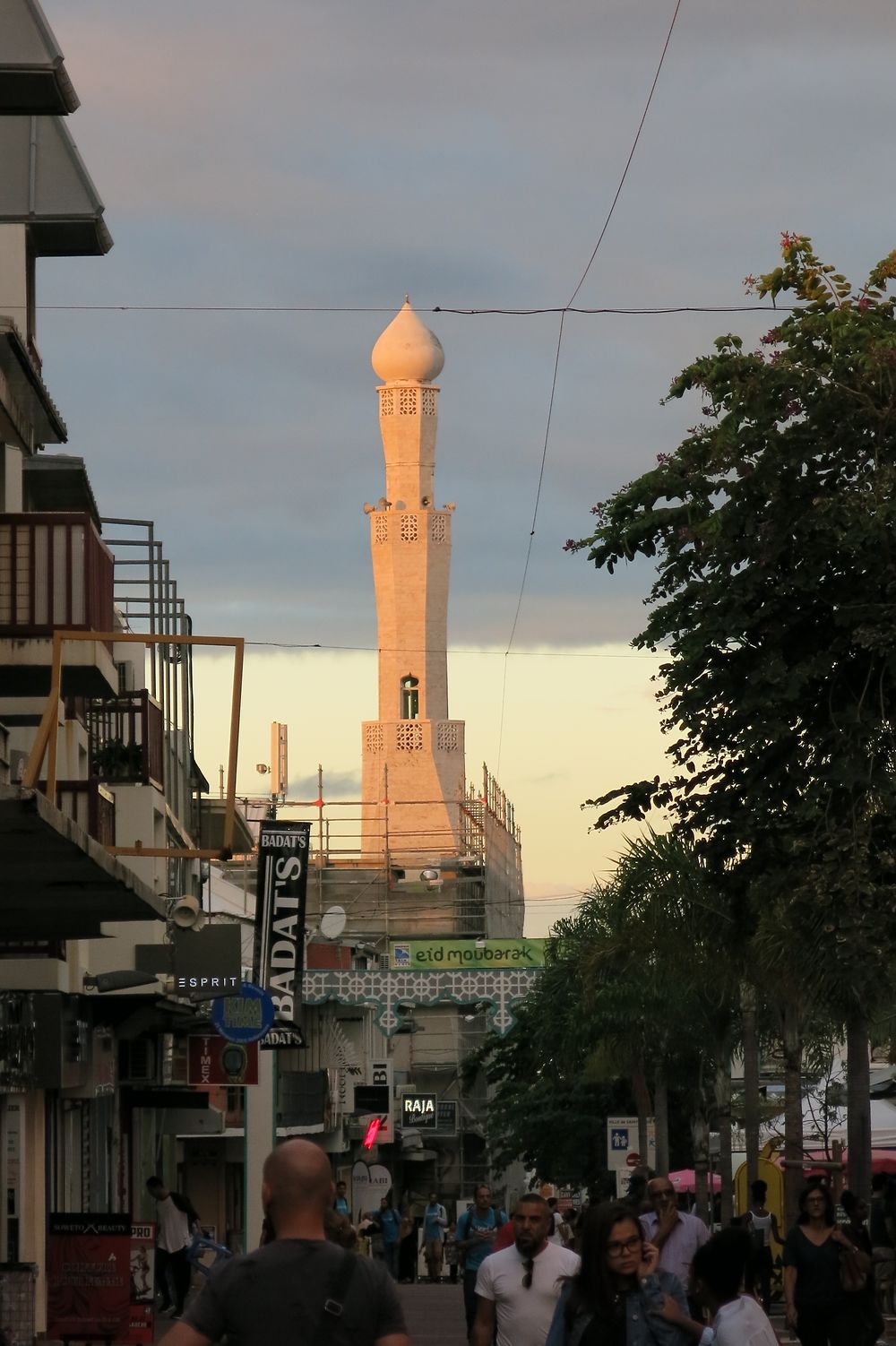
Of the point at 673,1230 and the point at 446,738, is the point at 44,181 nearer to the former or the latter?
the point at 673,1230

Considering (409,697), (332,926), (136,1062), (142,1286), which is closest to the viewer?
(142,1286)

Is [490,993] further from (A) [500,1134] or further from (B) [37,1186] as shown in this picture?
(B) [37,1186]

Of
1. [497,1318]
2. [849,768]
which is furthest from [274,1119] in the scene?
[497,1318]

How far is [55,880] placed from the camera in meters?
14.7

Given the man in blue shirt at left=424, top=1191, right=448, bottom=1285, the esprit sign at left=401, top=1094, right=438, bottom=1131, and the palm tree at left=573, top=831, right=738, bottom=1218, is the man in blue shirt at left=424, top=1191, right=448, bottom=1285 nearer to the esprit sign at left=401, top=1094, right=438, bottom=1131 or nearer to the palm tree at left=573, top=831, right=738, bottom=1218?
the palm tree at left=573, top=831, right=738, bottom=1218

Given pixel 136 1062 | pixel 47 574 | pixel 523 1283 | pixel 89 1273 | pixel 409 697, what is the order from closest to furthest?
pixel 523 1283 < pixel 89 1273 < pixel 47 574 < pixel 136 1062 < pixel 409 697

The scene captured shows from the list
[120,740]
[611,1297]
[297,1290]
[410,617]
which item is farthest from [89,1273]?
[410,617]

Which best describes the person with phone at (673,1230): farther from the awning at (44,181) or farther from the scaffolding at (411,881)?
the scaffolding at (411,881)

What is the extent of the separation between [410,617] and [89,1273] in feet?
245

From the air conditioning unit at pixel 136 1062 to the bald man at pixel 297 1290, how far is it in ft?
98.4

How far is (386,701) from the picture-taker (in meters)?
95.5

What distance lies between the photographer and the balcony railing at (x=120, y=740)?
96.8 feet

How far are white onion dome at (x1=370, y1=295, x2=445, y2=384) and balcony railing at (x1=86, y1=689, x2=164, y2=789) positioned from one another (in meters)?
64.6

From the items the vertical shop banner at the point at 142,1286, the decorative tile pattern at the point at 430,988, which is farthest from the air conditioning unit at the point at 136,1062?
the decorative tile pattern at the point at 430,988
